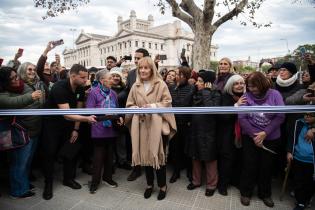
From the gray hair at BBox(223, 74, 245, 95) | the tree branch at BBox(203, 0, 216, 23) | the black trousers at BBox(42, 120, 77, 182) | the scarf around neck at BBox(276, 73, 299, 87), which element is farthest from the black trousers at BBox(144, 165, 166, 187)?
the tree branch at BBox(203, 0, 216, 23)

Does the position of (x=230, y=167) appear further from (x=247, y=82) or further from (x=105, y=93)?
(x=105, y=93)

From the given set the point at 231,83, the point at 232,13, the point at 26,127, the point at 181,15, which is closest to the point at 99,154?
the point at 26,127

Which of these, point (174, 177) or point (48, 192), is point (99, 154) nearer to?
point (48, 192)

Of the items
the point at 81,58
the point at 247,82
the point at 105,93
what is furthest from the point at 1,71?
the point at 81,58

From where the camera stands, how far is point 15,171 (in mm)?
3445

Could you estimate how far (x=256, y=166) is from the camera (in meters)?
3.30

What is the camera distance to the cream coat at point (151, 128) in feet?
10.5

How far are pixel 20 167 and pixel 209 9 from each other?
7471mm

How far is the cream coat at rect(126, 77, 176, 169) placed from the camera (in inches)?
126

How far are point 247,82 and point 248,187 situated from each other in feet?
4.72

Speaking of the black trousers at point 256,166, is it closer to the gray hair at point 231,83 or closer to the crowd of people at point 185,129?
the crowd of people at point 185,129

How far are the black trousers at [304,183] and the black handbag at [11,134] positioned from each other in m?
3.65

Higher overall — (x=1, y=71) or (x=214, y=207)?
(x=1, y=71)

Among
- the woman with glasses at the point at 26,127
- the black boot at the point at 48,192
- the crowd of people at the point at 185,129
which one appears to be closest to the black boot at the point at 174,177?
the crowd of people at the point at 185,129
